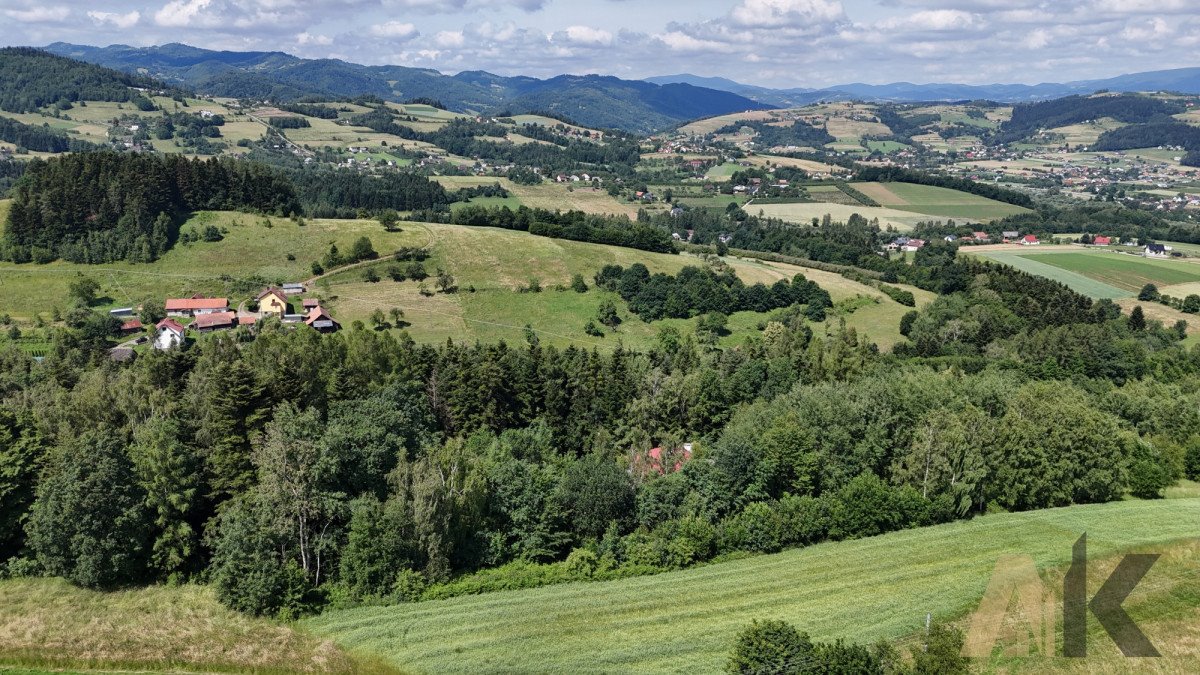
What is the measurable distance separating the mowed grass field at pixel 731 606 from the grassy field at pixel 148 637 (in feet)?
4.42

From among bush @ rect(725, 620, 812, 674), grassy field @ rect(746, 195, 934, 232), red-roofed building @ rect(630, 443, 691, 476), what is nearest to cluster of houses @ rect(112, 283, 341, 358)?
red-roofed building @ rect(630, 443, 691, 476)

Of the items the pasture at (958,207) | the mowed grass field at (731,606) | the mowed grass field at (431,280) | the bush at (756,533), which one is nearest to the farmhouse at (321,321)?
the mowed grass field at (431,280)

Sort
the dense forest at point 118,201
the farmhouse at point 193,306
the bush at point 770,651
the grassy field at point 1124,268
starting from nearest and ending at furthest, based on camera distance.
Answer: the bush at point 770,651 → the farmhouse at point 193,306 → the dense forest at point 118,201 → the grassy field at point 1124,268

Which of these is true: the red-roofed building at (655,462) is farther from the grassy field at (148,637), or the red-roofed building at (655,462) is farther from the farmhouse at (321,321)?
the farmhouse at (321,321)

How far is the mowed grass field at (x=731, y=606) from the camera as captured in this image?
26.6 metres

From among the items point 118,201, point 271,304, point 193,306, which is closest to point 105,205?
point 118,201

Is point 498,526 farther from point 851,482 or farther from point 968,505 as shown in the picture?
point 968,505

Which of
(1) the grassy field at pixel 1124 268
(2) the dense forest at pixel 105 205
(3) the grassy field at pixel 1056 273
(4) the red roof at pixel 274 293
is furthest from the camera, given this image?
(1) the grassy field at pixel 1124 268

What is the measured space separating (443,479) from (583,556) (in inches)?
288

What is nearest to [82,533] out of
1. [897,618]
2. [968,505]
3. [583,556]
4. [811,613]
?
[583,556]

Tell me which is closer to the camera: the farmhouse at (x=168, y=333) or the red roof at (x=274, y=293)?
the farmhouse at (x=168, y=333)

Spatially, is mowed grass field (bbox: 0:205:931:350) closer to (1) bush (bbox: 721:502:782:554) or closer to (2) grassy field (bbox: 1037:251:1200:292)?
(2) grassy field (bbox: 1037:251:1200:292)

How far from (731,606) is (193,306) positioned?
7107 cm

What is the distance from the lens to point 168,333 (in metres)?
73.8
